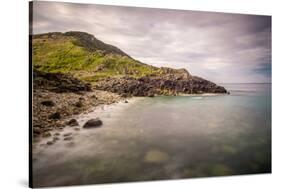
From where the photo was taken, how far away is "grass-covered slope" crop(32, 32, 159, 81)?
5.00m

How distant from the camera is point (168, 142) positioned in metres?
5.39

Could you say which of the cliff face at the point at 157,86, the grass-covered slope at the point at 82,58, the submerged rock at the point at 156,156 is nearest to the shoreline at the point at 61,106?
the cliff face at the point at 157,86

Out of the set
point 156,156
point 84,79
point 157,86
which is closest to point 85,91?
point 84,79

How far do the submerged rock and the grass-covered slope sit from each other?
3.34ft

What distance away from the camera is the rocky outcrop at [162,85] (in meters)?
5.41

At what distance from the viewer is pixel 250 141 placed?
579cm

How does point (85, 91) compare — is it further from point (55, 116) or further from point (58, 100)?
point (55, 116)

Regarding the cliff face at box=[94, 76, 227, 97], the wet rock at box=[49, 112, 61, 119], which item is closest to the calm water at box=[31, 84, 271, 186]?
the cliff face at box=[94, 76, 227, 97]

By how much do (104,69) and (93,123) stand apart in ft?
2.36

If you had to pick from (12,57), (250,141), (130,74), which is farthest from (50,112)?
(250,141)

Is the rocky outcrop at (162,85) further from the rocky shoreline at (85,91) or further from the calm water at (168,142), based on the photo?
the calm water at (168,142)

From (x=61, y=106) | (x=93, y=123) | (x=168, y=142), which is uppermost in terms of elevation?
(x=61, y=106)

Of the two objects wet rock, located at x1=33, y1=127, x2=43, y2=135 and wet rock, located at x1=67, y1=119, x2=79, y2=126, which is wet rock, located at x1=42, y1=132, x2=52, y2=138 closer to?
wet rock, located at x1=33, y1=127, x2=43, y2=135

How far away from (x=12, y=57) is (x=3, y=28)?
372mm
